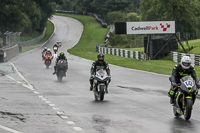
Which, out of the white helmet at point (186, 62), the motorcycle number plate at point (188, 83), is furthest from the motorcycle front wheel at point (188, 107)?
the white helmet at point (186, 62)

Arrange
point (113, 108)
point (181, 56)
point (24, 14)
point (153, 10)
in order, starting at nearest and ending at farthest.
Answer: point (113, 108) → point (181, 56) → point (24, 14) → point (153, 10)

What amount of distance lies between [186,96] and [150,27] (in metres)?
38.0

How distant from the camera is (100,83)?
16.8 meters

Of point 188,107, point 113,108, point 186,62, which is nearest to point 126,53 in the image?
point 113,108

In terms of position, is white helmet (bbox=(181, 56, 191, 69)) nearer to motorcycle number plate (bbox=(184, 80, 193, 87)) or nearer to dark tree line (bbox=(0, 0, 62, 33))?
motorcycle number plate (bbox=(184, 80, 193, 87))

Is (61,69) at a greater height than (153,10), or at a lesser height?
lesser

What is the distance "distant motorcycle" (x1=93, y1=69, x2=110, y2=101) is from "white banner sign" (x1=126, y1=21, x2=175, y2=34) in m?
33.3

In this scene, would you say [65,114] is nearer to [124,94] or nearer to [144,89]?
[124,94]

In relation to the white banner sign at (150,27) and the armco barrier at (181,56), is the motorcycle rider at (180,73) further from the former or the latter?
the white banner sign at (150,27)

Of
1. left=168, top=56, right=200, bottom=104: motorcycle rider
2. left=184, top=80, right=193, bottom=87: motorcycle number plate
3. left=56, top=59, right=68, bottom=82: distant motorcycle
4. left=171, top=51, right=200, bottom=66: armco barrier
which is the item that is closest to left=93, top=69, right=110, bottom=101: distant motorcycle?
left=168, top=56, right=200, bottom=104: motorcycle rider

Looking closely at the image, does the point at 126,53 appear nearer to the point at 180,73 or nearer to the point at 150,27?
the point at 150,27

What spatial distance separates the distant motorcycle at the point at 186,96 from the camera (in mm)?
12227

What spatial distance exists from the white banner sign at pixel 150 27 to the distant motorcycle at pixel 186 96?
122ft

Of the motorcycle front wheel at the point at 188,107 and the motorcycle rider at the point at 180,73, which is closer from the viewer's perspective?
the motorcycle front wheel at the point at 188,107
